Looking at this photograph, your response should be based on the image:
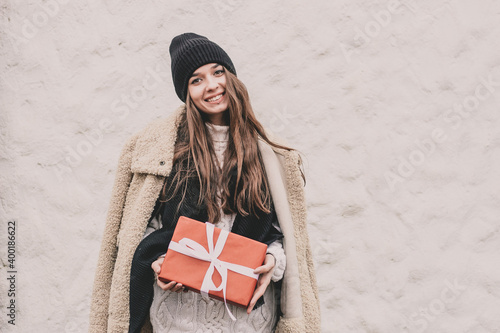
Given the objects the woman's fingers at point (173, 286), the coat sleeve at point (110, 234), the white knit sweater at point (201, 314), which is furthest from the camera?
the coat sleeve at point (110, 234)

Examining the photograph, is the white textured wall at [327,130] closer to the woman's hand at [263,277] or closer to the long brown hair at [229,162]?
the long brown hair at [229,162]

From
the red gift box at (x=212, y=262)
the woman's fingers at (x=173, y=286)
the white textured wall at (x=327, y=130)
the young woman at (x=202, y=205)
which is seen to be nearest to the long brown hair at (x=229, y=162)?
the young woman at (x=202, y=205)

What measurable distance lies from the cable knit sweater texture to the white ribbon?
0.27 metres

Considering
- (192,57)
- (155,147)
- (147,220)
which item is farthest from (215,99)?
(147,220)

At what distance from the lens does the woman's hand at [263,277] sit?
1508 mm

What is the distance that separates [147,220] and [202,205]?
21 centimetres

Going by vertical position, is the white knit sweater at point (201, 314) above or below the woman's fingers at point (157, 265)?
below

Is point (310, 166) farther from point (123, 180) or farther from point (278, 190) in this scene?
point (123, 180)

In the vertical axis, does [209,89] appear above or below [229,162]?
above

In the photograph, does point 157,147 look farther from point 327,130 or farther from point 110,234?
point 327,130

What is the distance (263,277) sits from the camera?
5.17ft

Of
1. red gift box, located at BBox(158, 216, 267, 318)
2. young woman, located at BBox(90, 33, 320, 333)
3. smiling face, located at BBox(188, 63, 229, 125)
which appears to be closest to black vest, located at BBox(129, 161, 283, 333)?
young woman, located at BBox(90, 33, 320, 333)

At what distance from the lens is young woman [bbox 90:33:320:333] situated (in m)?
1.62

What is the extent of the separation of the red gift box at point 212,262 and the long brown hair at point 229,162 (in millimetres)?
150
